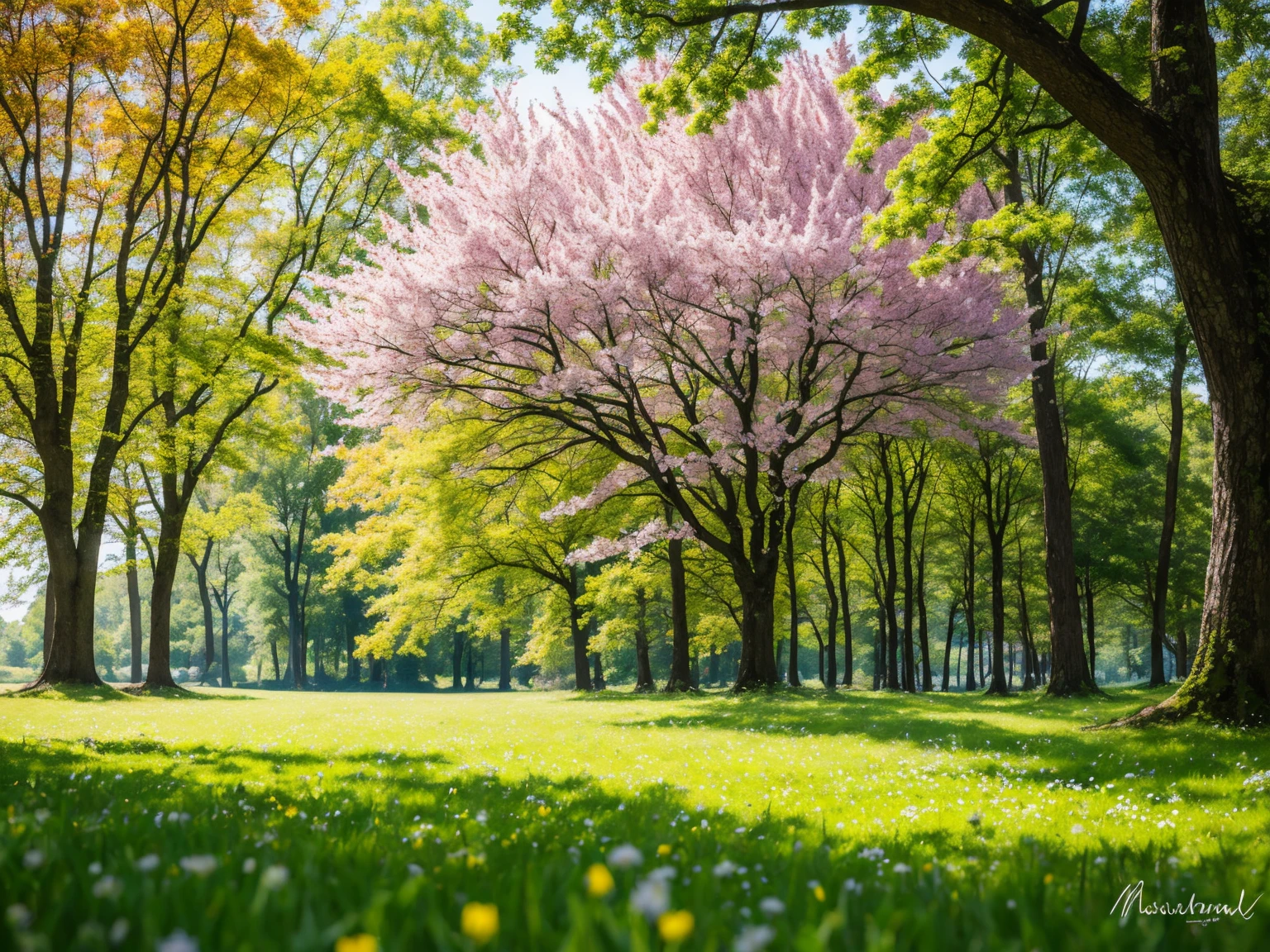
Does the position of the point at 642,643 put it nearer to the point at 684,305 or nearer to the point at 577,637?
the point at 577,637

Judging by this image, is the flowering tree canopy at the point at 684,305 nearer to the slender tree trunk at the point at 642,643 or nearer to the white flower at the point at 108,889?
the slender tree trunk at the point at 642,643

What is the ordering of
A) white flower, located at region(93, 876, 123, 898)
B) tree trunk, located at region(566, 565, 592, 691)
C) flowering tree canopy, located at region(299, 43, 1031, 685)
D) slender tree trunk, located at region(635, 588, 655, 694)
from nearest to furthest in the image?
white flower, located at region(93, 876, 123, 898) → flowering tree canopy, located at region(299, 43, 1031, 685) → slender tree trunk, located at region(635, 588, 655, 694) → tree trunk, located at region(566, 565, 592, 691)

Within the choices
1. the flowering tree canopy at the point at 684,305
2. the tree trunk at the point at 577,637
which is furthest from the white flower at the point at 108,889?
the tree trunk at the point at 577,637

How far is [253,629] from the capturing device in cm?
7581

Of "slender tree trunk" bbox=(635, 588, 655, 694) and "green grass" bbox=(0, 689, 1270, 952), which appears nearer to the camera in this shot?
"green grass" bbox=(0, 689, 1270, 952)

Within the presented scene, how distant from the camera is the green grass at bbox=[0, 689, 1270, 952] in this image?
1.76m

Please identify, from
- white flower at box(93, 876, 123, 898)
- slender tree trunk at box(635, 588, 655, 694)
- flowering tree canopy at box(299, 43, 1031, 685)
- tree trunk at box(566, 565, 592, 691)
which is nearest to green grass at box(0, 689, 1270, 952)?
white flower at box(93, 876, 123, 898)

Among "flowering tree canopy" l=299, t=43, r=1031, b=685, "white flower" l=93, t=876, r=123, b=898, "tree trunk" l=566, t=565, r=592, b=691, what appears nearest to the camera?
"white flower" l=93, t=876, r=123, b=898

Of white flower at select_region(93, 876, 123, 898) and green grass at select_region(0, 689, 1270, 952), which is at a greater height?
white flower at select_region(93, 876, 123, 898)

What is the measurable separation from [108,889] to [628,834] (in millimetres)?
2576

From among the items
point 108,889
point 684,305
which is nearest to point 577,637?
point 684,305

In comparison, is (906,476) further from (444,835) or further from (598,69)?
(444,835)

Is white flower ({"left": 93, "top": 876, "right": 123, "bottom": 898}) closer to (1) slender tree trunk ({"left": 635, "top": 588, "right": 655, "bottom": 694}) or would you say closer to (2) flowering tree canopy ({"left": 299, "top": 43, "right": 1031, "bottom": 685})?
(2) flowering tree canopy ({"left": 299, "top": 43, "right": 1031, "bottom": 685})

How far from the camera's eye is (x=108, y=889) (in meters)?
A: 1.69
